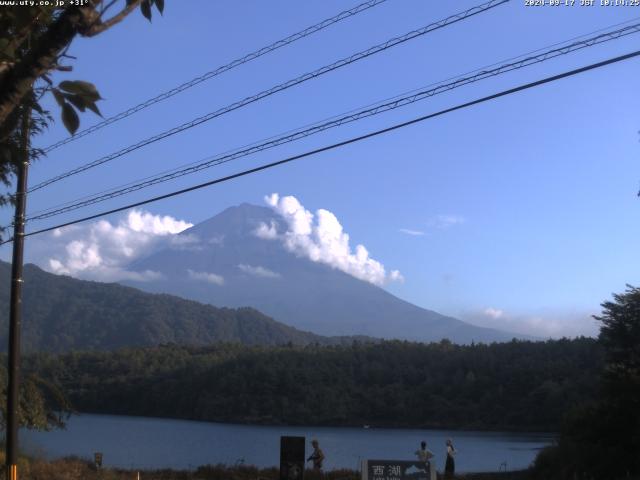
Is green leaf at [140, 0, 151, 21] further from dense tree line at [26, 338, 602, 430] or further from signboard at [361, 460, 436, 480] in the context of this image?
dense tree line at [26, 338, 602, 430]

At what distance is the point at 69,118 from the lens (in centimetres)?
421

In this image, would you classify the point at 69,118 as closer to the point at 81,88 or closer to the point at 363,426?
the point at 81,88

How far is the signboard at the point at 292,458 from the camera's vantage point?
574 inches

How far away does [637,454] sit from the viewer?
21.4 metres

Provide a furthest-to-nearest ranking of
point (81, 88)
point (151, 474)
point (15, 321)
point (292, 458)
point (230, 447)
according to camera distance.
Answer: point (230, 447) < point (151, 474) < point (292, 458) < point (15, 321) < point (81, 88)

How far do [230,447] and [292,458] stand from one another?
96.0ft

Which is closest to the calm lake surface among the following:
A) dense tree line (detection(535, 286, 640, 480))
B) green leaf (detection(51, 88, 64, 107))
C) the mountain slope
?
dense tree line (detection(535, 286, 640, 480))

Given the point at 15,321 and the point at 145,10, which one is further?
the point at 15,321

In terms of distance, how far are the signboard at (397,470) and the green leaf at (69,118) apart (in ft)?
27.5

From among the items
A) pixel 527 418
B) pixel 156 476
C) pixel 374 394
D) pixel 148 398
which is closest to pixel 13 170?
pixel 156 476

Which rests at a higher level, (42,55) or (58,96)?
(42,55)

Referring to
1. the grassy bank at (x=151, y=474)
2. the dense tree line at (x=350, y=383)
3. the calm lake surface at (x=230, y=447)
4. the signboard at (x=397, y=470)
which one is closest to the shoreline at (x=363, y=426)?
the dense tree line at (x=350, y=383)

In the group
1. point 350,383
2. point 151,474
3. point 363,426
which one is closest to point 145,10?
point 151,474

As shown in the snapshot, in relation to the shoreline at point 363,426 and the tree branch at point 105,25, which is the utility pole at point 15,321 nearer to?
the tree branch at point 105,25
